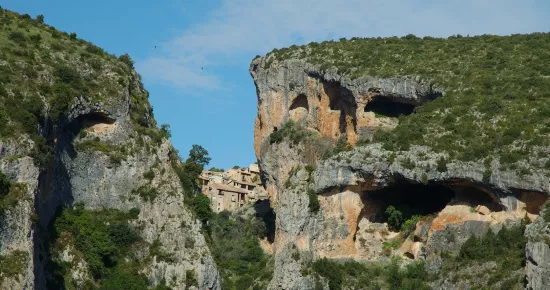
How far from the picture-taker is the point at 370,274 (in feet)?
323

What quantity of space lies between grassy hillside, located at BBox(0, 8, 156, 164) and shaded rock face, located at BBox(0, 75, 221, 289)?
1.30m

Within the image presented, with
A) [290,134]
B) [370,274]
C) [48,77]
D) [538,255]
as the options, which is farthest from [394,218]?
[48,77]

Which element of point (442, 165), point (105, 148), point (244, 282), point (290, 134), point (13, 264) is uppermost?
point (290, 134)

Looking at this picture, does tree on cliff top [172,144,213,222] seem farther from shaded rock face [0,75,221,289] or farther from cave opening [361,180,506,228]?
cave opening [361,180,506,228]

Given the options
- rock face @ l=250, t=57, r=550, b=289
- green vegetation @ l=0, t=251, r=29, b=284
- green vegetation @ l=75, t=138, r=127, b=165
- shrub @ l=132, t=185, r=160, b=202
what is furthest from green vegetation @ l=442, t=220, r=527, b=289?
green vegetation @ l=0, t=251, r=29, b=284

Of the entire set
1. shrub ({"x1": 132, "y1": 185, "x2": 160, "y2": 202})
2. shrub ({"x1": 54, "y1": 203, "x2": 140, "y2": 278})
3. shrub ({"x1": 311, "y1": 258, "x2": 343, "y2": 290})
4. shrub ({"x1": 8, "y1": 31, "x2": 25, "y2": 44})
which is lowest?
shrub ({"x1": 311, "y1": 258, "x2": 343, "y2": 290})

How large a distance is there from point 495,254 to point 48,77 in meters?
34.4

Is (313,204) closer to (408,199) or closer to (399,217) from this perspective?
(399,217)

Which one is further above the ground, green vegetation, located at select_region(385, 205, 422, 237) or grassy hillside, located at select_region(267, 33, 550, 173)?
grassy hillside, located at select_region(267, 33, 550, 173)

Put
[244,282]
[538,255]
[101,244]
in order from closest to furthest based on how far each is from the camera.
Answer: [538,255], [101,244], [244,282]

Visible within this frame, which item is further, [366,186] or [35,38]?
[35,38]

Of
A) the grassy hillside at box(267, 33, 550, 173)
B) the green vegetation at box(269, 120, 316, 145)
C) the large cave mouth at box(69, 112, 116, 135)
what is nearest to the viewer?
the grassy hillside at box(267, 33, 550, 173)

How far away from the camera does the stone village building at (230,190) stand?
136 meters

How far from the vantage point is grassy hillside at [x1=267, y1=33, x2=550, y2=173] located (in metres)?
96.3
